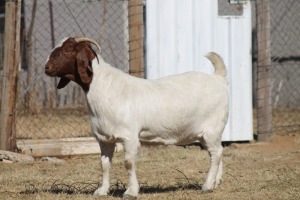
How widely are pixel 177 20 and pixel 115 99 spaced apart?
4373 millimetres

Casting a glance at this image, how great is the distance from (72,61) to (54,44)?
9.65m

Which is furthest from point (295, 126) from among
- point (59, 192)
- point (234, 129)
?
point (59, 192)

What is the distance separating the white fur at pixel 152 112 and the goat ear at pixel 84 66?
8 cm

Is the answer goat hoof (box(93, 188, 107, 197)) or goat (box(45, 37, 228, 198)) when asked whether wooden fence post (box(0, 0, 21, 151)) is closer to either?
goat (box(45, 37, 228, 198))

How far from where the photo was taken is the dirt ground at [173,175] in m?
8.01

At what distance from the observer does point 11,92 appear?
35.7ft

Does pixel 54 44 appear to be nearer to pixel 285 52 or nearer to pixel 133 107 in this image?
pixel 285 52

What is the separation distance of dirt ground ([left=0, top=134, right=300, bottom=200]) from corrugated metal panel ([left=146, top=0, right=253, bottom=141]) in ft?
2.16

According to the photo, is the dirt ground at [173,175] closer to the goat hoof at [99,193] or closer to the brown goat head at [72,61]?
the goat hoof at [99,193]

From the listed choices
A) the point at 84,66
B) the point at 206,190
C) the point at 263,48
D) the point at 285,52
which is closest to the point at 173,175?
the point at 206,190

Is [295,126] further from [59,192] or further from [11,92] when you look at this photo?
[59,192]

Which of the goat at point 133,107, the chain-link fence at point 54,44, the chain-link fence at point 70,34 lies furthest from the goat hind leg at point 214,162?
the chain-link fence at point 54,44

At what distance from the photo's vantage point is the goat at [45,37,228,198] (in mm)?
7617

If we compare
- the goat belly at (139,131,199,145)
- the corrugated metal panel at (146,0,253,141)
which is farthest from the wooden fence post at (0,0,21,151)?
the goat belly at (139,131,199,145)
